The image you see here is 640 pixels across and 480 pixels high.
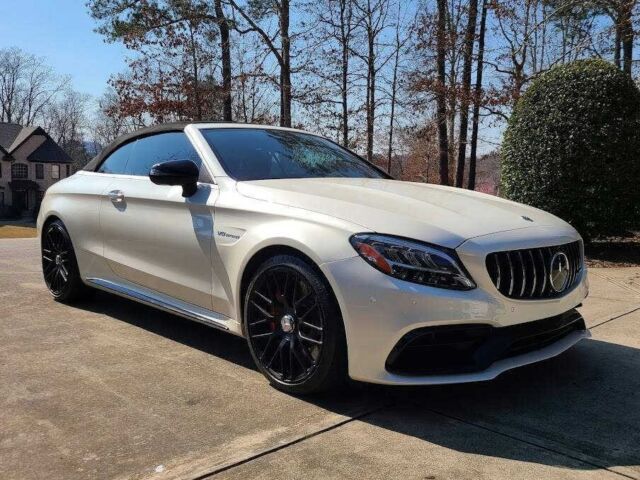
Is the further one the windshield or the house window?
the house window

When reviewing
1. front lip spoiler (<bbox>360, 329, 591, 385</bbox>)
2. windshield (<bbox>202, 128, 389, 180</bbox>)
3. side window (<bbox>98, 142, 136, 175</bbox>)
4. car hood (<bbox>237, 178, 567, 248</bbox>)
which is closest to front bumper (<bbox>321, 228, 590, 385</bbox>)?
front lip spoiler (<bbox>360, 329, 591, 385</bbox>)

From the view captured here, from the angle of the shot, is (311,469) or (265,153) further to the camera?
(265,153)

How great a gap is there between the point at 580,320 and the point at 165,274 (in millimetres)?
2581

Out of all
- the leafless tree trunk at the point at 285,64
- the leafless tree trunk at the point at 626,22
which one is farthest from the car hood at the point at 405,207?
the leafless tree trunk at the point at 285,64

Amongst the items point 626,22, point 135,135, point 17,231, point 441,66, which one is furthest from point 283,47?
point 17,231

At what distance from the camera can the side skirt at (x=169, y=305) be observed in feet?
12.0

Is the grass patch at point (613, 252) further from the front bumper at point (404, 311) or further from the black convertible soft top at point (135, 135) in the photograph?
the black convertible soft top at point (135, 135)

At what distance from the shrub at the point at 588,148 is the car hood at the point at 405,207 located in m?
5.08

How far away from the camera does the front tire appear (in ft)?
9.75

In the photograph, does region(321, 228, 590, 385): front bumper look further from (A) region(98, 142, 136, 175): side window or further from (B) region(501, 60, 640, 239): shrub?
(B) region(501, 60, 640, 239): shrub

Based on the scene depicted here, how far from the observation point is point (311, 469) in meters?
2.48

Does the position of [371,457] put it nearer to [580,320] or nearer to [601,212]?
[580,320]

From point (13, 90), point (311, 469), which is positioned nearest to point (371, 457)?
point (311, 469)

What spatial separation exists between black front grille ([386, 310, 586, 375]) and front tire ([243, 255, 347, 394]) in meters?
0.32
